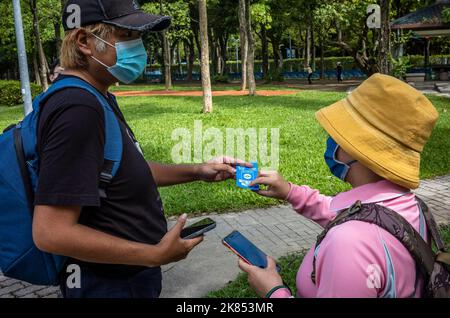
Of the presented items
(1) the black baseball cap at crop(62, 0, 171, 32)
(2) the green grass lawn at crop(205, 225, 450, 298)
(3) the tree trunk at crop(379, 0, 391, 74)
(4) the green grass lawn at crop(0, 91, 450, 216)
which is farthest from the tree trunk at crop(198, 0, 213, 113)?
(1) the black baseball cap at crop(62, 0, 171, 32)

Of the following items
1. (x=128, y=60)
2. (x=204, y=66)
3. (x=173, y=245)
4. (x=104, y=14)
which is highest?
(x=104, y=14)

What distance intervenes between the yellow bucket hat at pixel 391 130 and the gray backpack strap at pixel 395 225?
0.15 m

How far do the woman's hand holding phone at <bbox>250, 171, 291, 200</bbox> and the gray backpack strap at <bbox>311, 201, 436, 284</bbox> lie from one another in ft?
2.21

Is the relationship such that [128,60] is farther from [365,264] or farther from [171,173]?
[365,264]

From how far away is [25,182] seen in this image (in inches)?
66.2

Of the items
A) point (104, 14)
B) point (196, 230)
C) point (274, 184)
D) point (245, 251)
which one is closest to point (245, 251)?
point (245, 251)

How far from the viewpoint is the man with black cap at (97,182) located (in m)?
1.58

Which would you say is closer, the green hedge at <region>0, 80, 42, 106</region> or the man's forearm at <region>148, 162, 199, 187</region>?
the man's forearm at <region>148, 162, 199, 187</region>

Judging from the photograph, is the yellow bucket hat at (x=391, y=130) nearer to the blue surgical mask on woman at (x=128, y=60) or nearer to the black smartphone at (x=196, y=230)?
the black smartphone at (x=196, y=230)

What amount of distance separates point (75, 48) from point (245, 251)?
39.8 inches

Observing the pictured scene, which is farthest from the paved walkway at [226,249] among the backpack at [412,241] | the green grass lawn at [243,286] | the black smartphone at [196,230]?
the backpack at [412,241]

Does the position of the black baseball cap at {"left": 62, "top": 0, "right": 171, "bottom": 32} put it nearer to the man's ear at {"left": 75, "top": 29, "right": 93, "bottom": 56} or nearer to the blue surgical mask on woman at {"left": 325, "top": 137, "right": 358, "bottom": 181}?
the man's ear at {"left": 75, "top": 29, "right": 93, "bottom": 56}

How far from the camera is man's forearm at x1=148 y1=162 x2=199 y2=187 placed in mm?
2523
